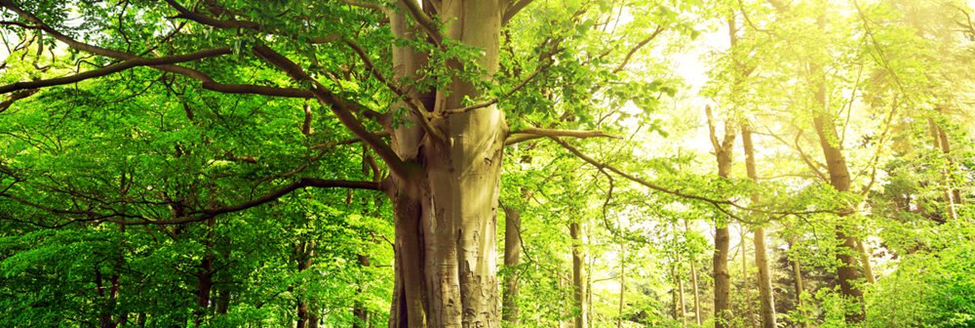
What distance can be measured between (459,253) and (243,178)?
310 centimetres

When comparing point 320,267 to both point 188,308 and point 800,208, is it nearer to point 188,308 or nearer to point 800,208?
point 188,308

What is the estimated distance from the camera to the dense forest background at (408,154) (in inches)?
142

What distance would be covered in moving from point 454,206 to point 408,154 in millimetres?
754

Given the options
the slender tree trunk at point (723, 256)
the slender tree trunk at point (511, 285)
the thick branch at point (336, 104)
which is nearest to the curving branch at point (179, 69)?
the thick branch at point (336, 104)

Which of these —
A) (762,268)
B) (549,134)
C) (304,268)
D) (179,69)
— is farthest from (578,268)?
(179,69)

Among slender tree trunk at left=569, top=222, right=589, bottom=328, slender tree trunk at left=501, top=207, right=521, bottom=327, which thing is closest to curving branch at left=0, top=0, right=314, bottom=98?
slender tree trunk at left=501, top=207, right=521, bottom=327

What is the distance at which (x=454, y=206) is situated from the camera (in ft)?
13.4

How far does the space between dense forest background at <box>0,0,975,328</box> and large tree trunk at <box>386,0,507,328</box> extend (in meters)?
0.02

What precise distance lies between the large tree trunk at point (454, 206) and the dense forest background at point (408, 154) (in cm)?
2

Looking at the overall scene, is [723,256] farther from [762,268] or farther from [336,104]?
[336,104]

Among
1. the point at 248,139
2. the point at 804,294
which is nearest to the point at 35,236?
the point at 248,139

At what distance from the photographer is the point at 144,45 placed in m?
4.69

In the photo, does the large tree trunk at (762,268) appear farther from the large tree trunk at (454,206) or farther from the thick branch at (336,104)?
the thick branch at (336,104)

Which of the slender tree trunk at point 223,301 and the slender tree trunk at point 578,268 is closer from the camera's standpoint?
the slender tree trunk at point 223,301
